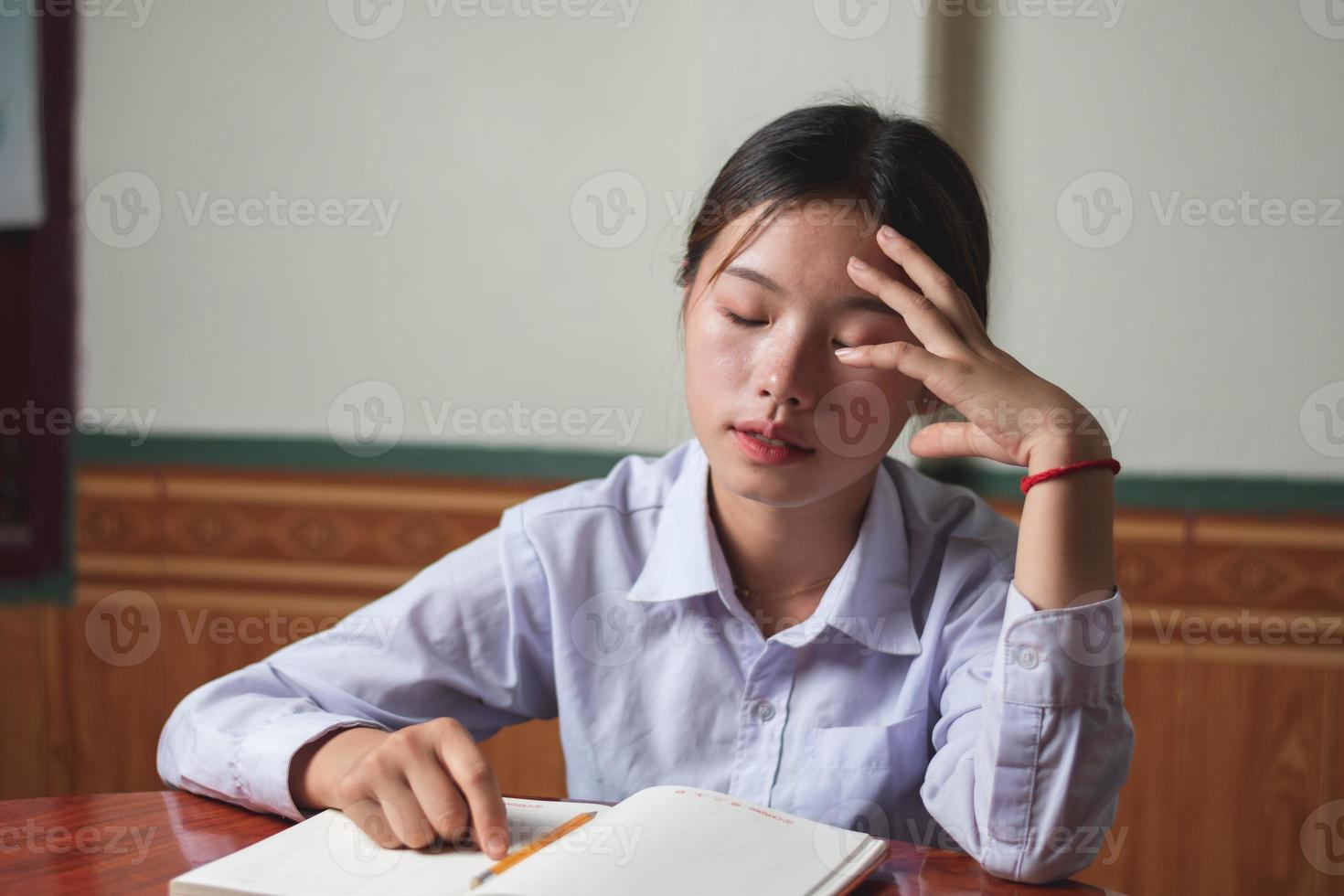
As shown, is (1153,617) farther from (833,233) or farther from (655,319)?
(833,233)

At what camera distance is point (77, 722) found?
2605mm

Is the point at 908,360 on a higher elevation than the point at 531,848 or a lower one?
higher

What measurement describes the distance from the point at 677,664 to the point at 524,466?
3.65 feet

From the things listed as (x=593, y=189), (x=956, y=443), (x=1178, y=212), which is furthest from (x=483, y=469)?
(x=1178, y=212)

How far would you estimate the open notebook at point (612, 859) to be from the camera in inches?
32.0

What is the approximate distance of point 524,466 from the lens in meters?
2.35

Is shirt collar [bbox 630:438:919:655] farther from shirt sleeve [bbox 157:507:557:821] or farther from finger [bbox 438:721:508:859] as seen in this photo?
finger [bbox 438:721:508:859]

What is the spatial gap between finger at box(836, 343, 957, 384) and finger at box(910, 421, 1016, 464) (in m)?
0.08

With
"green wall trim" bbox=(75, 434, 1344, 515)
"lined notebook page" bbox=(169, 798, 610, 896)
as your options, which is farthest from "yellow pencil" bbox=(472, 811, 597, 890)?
"green wall trim" bbox=(75, 434, 1344, 515)

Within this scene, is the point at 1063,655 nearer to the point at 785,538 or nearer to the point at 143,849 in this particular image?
the point at 785,538

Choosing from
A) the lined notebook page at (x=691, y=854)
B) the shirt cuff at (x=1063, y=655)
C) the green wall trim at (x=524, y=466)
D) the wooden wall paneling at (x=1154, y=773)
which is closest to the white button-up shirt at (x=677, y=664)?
the shirt cuff at (x=1063, y=655)

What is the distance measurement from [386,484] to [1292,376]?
186cm

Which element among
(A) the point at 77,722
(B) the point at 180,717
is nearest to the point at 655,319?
(B) the point at 180,717

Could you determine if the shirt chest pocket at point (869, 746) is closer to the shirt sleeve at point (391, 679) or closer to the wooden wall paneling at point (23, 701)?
the shirt sleeve at point (391, 679)
